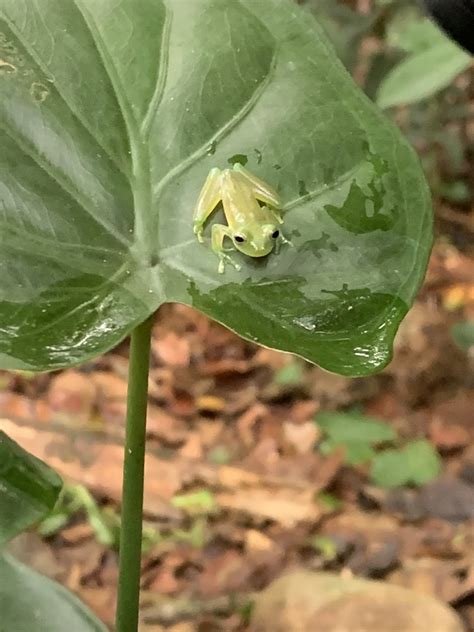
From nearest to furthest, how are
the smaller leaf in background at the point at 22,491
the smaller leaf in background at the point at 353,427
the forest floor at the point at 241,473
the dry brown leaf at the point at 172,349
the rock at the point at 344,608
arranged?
the smaller leaf in background at the point at 22,491, the rock at the point at 344,608, the forest floor at the point at 241,473, the smaller leaf in background at the point at 353,427, the dry brown leaf at the point at 172,349

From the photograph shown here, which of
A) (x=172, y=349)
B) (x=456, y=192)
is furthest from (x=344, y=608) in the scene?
(x=456, y=192)

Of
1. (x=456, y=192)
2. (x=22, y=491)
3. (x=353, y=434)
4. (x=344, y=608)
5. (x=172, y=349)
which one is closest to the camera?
(x=22, y=491)

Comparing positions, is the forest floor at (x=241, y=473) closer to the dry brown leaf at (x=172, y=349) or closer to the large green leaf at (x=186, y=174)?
the dry brown leaf at (x=172, y=349)

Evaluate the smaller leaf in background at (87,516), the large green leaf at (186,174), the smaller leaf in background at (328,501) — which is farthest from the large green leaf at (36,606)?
the smaller leaf in background at (328,501)

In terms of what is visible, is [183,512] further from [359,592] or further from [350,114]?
[350,114]

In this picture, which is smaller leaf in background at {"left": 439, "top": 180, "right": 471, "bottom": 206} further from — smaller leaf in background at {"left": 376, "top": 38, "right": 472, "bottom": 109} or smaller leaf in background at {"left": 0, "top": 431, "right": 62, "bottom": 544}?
smaller leaf in background at {"left": 0, "top": 431, "right": 62, "bottom": 544}

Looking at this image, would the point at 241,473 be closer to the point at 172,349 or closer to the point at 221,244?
the point at 172,349

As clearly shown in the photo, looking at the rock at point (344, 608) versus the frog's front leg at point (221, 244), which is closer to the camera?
the frog's front leg at point (221, 244)
